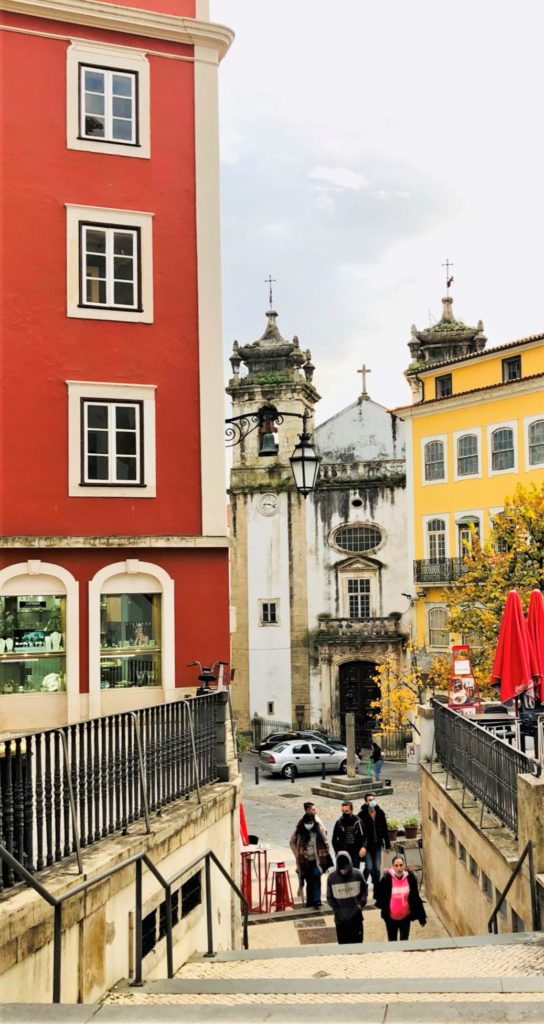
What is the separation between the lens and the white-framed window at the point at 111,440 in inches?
619

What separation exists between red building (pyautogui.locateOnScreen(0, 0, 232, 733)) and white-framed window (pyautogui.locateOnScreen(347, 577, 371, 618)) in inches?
1326

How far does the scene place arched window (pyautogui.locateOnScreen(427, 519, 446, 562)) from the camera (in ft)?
138

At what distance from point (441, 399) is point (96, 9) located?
89.9 feet

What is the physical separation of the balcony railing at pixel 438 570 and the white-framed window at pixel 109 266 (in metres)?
26.5

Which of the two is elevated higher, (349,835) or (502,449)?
(502,449)

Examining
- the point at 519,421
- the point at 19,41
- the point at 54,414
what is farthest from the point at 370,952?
the point at 519,421

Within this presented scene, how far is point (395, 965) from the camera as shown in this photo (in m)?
7.98

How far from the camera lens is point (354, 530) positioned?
165ft

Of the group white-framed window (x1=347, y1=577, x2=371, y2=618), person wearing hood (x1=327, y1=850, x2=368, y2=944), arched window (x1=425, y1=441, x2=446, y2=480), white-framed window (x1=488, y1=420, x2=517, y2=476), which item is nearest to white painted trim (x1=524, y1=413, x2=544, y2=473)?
white-framed window (x1=488, y1=420, x2=517, y2=476)

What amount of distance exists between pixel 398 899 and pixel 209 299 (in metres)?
9.52

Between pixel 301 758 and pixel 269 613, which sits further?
pixel 269 613

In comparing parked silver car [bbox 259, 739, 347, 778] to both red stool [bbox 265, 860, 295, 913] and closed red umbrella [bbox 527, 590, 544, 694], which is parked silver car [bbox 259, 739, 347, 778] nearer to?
red stool [bbox 265, 860, 295, 913]

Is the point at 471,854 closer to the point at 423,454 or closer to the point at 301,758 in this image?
the point at 301,758

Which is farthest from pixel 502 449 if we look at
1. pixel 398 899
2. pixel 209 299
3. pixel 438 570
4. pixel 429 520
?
pixel 398 899
